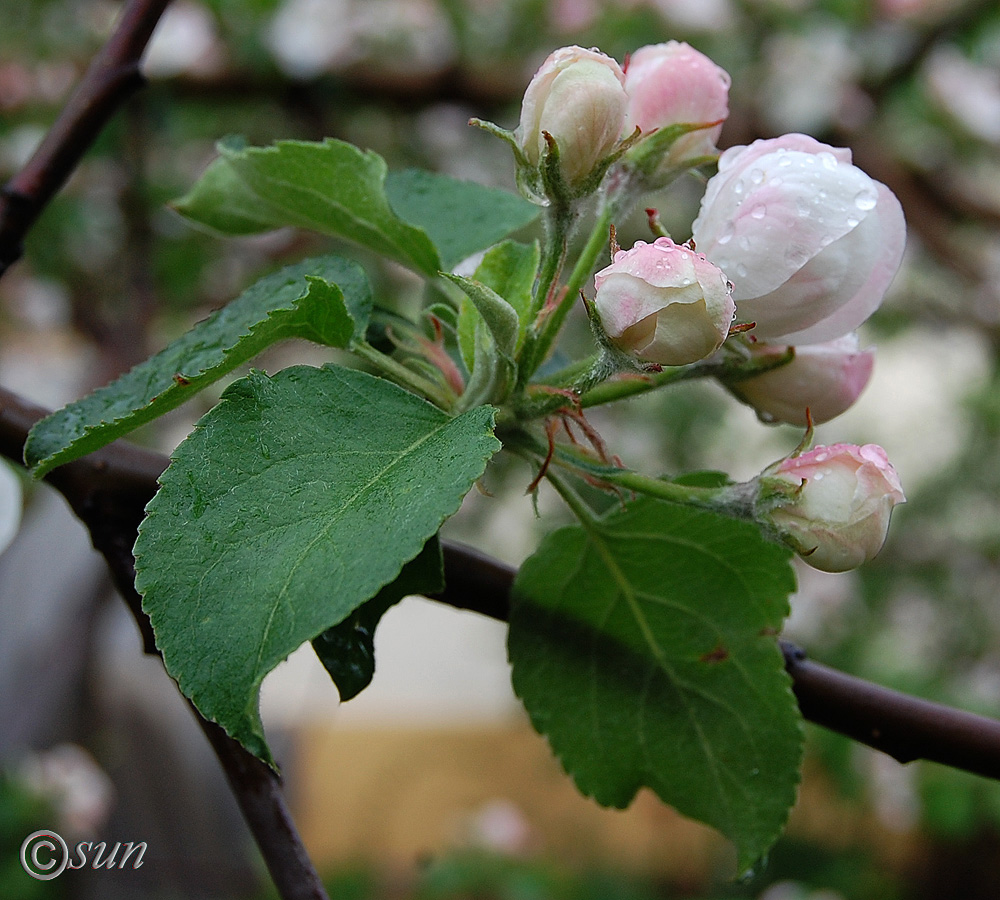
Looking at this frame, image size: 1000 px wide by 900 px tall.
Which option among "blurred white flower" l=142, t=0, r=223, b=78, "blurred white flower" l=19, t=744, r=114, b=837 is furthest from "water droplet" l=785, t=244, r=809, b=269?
"blurred white flower" l=19, t=744, r=114, b=837

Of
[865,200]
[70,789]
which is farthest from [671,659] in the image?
[70,789]

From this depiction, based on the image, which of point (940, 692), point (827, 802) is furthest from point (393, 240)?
point (827, 802)

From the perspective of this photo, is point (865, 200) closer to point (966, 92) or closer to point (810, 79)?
point (810, 79)

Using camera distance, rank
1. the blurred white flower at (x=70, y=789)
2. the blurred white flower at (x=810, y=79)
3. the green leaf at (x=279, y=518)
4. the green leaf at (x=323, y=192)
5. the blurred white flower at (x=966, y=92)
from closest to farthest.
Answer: the green leaf at (x=279, y=518) < the green leaf at (x=323, y=192) < the blurred white flower at (x=70, y=789) < the blurred white flower at (x=810, y=79) < the blurred white flower at (x=966, y=92)

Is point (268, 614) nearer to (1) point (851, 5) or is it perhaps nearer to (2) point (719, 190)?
(2) point (719, 190)

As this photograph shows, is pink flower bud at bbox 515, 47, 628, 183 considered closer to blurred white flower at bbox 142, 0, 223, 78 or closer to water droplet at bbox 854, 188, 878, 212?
water droplet at bbox 854, 188, 878, 212

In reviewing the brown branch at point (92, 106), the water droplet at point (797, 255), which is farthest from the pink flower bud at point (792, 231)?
the brown branch at point (92, 106)
